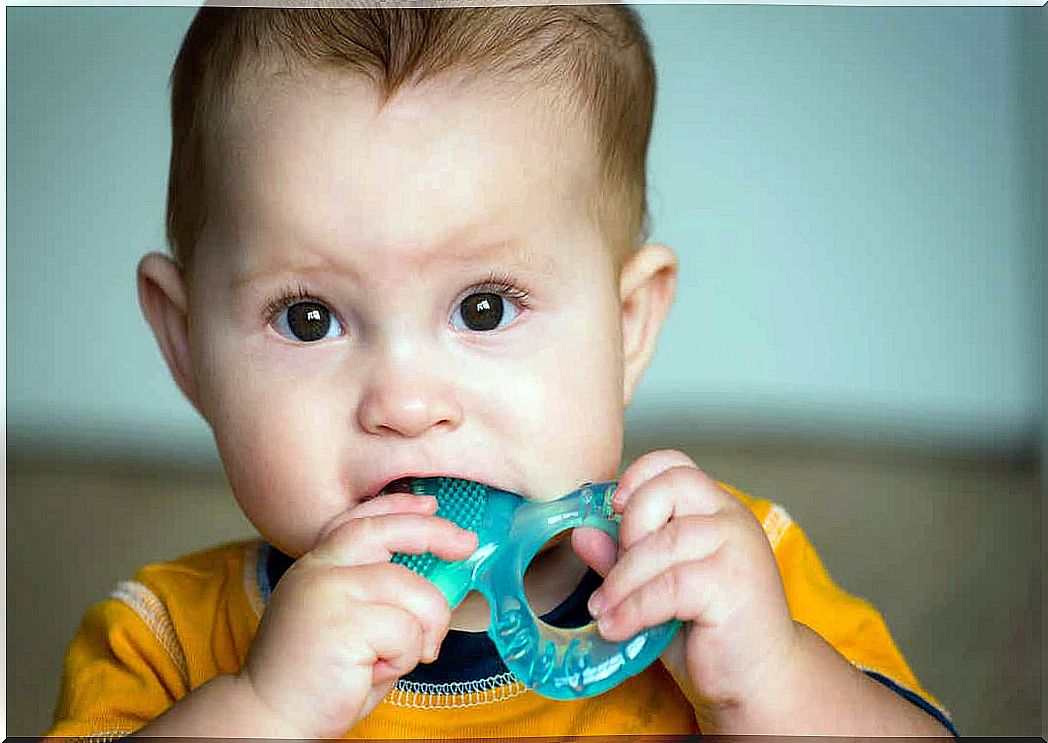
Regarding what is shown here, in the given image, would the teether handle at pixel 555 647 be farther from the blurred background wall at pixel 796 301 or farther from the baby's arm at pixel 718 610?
the blurred background wall at pixel 796 301

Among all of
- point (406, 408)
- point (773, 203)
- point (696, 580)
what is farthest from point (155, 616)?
point (773, 203)

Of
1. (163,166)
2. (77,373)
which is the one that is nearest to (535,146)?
(163,166)

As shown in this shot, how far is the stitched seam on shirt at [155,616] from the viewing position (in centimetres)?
98

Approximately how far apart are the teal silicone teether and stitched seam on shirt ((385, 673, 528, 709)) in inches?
5.1

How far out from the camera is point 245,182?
848 mm

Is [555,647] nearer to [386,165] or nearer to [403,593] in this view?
[403,593]

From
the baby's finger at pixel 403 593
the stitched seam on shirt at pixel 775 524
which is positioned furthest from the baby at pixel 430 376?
the stitched seam on shirt at pixel 775 524

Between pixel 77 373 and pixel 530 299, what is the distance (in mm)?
561

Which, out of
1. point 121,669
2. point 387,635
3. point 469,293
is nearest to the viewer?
point 387,635

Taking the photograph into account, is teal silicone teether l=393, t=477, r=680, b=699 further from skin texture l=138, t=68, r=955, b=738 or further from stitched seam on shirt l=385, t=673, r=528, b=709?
stitched seam on shirt l=385, t=673, r=528, b=709

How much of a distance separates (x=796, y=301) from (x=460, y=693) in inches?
23.3

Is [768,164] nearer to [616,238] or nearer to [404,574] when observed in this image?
[616,238]

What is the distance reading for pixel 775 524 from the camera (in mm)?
1042

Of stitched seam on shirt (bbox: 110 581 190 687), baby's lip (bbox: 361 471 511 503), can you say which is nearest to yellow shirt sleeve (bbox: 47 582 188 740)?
stitched seam on shirt (bbox: 110 581 190 687)
